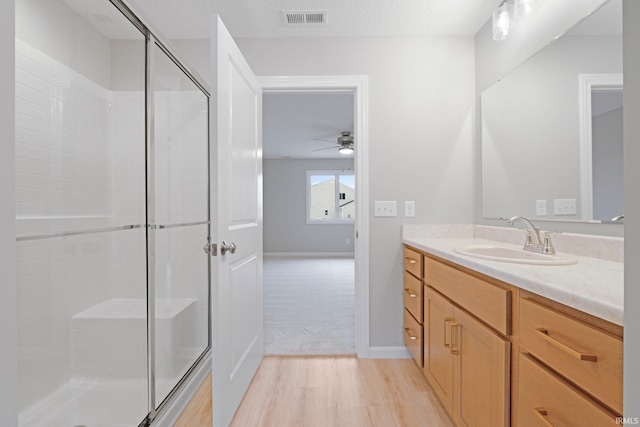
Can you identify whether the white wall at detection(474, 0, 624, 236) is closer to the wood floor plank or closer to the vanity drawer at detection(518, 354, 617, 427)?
the vanity drawer at detection(518, 354, 617, 427)

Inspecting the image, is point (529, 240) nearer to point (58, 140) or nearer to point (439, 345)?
point (439, 345)

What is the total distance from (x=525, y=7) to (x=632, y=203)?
5.96 ft

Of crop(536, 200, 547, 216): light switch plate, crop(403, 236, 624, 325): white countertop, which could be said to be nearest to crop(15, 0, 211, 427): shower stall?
crop(403, 236, 624, 325): white countertop

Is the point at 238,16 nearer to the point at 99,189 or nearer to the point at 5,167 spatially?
the point at 99,189

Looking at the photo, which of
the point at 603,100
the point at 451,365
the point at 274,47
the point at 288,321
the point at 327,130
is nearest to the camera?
the point at 603,100

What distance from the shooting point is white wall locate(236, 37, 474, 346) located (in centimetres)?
232

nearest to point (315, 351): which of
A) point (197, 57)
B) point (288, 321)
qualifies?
point (288, 321)

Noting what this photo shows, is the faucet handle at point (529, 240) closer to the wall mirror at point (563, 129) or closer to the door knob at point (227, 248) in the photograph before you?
the wall mirror at point (563, 129)

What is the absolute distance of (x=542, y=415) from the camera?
0.87 meters

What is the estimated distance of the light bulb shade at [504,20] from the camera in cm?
183

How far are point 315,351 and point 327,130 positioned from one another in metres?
3.77

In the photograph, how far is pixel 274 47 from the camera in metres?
2.33

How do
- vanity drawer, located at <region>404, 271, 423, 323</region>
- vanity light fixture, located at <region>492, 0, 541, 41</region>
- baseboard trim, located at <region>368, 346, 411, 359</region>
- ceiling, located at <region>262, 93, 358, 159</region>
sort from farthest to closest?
ceiling, located at <region>262, 93, 358, 159</region> → baseboard trim, located at <region>368, 346, 411, 359</region> → vanity drawer, located at <region>404, 271, 423, 323</region> → vanity light fixture, located at <region>492, 0, 541, 41</region>

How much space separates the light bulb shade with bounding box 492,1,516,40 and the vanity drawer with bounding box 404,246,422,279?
1.37 metres
